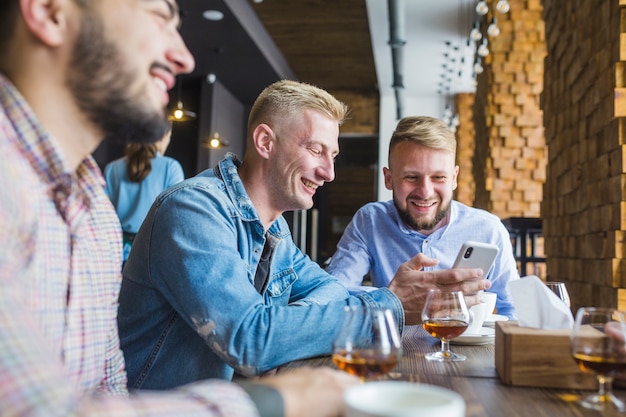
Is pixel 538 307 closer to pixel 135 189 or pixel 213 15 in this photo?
pixel 135 189

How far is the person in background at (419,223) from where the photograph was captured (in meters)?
2.42

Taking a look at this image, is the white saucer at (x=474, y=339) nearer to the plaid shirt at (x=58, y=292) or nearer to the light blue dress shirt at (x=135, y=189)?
the plaid shirt at (x=58, y=292)

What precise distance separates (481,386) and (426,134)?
149cm

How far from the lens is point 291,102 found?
5.84ft

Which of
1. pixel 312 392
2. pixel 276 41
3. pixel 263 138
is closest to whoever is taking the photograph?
pixel 312 392

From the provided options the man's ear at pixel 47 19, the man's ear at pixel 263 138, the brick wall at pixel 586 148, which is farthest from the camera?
the brick wall at pixel 586 148

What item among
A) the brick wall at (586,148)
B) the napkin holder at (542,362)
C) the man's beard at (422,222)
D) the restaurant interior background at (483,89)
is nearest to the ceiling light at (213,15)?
the restaurant interior background at (483,89)

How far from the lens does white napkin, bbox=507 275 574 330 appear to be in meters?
1.14

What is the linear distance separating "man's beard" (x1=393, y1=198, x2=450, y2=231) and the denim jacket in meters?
0.96

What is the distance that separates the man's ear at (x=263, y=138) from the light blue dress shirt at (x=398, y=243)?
82 cm

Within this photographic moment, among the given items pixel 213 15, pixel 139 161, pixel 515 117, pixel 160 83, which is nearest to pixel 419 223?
pixel 160 83

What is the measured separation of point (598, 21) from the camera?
260 centimetres

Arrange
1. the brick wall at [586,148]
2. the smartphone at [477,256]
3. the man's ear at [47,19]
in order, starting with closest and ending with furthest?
the man's ear at [47,19]
the smartphone at [477,256]
the brick wall at [586,148]

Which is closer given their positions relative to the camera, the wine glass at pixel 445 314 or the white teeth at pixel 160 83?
the white teeth at pixel 160 83
